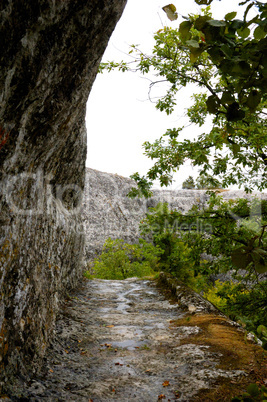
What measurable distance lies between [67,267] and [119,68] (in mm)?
4471

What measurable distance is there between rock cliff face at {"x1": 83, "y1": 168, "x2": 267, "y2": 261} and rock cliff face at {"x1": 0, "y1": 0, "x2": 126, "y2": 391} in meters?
12.2

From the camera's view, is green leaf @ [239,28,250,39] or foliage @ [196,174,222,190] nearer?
green leaf @ [239,28,250,39]

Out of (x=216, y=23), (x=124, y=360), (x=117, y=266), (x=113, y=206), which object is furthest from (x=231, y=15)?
(x=113, y=206)

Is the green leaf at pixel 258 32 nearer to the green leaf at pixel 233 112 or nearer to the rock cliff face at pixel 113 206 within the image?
the green leaf at pixel 233 112

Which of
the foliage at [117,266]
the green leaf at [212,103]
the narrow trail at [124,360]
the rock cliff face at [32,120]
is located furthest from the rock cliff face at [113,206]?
the green leaf at [212,103]

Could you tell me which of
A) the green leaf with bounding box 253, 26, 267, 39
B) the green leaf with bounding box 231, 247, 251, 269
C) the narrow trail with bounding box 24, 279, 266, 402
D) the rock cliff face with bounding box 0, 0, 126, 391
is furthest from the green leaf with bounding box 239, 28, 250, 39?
the narrow trail with bounding box 24, 279, 266, 402

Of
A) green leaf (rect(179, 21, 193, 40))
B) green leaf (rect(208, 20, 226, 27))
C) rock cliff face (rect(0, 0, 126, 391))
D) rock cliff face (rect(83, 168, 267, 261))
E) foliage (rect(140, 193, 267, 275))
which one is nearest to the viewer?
green leaf (rect(208, 20, 226, 27))

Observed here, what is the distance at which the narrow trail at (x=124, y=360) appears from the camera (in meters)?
2.61

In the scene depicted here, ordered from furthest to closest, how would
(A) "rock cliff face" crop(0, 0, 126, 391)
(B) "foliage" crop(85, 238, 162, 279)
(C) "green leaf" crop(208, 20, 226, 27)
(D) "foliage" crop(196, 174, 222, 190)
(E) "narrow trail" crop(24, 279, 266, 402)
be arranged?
(B) "foliage" crop(85, 238, 162, 279) < (D) "foliage" crop(196, 174, 222, 190) < (E) "narrow trail" crop(24, 279, 266, 402) < (A) "rock cliff face" crop(0, 0, 126, 391) < (C) "green leaf" crop(208, 20, 226, 27)

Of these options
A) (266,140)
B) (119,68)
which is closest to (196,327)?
(266,140)

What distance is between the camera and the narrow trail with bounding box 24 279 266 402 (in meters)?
2.61

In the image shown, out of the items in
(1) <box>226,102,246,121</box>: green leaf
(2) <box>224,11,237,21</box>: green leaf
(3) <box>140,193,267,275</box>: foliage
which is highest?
(2) <box>224,11,237,21</box>: green leaf

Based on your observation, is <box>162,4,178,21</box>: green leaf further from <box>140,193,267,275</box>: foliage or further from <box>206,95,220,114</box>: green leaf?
<box>140,193,267,275</box>: foliage

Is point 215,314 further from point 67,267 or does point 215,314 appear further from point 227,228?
point 67,267
